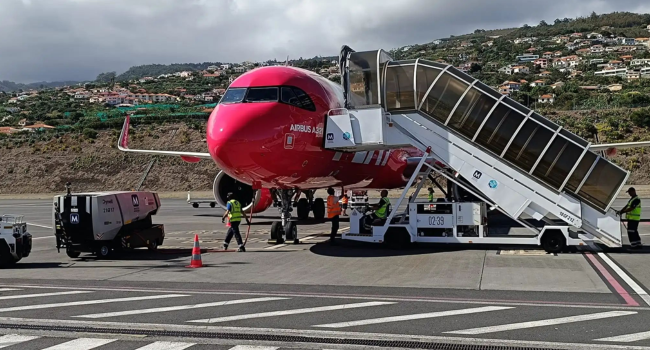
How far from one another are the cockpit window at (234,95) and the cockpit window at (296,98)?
1.04 meters

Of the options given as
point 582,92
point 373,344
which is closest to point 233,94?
point 373,344

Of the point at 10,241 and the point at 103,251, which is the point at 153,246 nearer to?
the point at 103,251

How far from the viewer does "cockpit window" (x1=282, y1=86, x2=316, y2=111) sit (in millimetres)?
16281

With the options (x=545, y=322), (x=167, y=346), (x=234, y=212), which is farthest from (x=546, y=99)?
(x=167, y=346)

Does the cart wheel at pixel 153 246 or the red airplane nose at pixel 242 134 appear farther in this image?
the cart wheel at pixel 153 246

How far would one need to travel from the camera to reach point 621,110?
71.2 meters

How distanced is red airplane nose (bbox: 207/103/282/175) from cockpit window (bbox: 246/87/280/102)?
0.21m

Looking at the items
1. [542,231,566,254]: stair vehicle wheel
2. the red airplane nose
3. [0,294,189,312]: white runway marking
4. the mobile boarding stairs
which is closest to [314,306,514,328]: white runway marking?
[0,294,189,312]: white runway marking

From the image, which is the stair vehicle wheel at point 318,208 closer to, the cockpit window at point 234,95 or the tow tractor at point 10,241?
the cockpit window at point 234,95

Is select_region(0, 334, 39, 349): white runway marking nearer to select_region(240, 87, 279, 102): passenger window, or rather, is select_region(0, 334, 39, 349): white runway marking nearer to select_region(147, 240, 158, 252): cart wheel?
select_region(240, 87, 279, 102): passenger window

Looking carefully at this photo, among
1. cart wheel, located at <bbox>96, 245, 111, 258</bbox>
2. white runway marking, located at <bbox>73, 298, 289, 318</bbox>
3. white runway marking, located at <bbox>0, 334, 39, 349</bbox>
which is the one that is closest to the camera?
white runway marking, located at <bbox>0, 334, 39, 349</bbox>

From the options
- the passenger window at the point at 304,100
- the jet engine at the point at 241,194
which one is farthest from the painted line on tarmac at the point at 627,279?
the jet engine at the point at 241,194

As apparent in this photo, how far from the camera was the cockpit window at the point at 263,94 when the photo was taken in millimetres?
15984

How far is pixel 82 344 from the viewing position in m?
7.34
